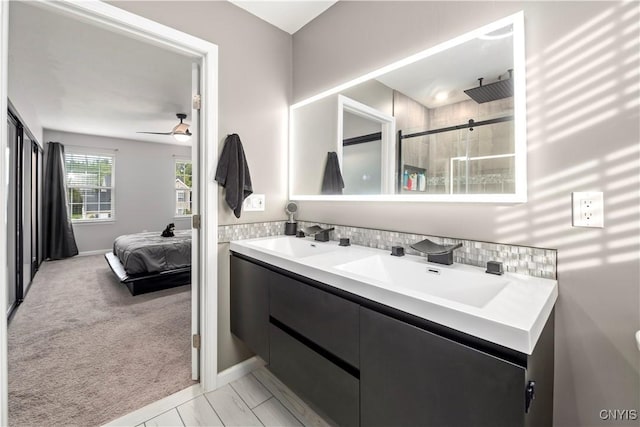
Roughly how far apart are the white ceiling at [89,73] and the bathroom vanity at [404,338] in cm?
210

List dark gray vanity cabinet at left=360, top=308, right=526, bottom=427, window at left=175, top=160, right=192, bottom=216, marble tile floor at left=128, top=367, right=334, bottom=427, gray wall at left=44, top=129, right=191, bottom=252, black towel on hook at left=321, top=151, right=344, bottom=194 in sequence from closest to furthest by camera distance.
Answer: dark gray vanity cabinet at left=360, top=308, right=526, bottom=427, marble tile floor at left=128, top=367, right=334, bottom=427, black towel on hook at left=321, top=151, right=344, bottom=194, gray wall at left=44, top=129, right=191, bottom=252, window at left=175, top=160, right=192, bottom=216

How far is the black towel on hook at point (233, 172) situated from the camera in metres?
1.77

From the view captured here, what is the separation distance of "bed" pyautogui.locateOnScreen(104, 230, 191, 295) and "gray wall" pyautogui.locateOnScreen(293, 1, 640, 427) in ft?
12.1

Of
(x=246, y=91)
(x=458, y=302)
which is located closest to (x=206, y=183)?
(x=246, y=91)

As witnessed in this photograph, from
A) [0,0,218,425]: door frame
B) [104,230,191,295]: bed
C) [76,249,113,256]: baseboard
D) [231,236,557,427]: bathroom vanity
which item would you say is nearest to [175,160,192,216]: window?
[76,249,113,256]: baseboard

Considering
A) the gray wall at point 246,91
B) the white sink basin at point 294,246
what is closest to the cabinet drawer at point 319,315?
the white sink basin at point 294,246

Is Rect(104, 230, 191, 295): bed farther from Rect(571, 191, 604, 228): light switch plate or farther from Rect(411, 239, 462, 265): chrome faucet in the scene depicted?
Rect(571, 191, 604, 228): light switch plate

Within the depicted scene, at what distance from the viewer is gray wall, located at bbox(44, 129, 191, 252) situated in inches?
226

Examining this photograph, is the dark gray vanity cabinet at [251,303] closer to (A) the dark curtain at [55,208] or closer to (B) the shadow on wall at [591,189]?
(B) the shadow on wall at [591,189]

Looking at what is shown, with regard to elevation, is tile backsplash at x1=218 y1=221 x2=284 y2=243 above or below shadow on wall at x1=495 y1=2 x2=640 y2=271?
below

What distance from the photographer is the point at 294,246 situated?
203 cm

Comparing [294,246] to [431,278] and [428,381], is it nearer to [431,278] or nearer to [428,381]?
[431,278]

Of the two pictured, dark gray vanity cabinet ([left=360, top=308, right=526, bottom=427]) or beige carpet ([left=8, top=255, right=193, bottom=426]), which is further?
beige carpet ([left=8, top=255, right=193, bottom=426])

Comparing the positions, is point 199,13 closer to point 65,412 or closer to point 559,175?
point 559,175
